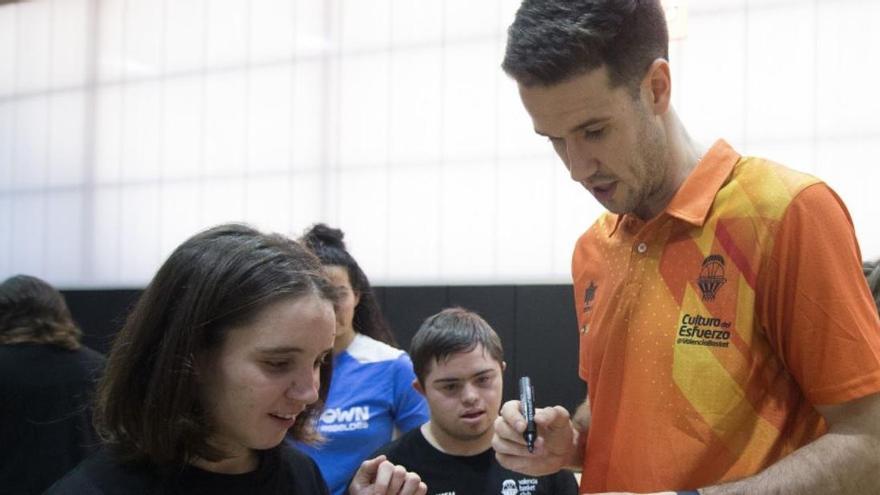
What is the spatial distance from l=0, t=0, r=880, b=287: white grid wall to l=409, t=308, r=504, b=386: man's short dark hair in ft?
8.04

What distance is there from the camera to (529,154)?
5676 millimetres

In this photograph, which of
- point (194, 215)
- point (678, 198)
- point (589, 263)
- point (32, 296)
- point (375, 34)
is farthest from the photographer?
point (194, 215)

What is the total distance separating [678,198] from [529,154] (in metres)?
4.17

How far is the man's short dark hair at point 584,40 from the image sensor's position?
4.79 ft

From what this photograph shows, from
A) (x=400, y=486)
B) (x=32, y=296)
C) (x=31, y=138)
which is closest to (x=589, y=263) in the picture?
(x=400, y=486)

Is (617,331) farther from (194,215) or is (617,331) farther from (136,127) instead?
(136,127)

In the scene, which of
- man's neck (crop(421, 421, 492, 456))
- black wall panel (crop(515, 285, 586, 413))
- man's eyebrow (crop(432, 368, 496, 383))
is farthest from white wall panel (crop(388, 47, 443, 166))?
man's neck (crop(421, 421, 492, 456))

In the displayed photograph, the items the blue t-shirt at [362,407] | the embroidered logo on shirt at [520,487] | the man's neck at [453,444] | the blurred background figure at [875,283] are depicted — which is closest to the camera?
the blurred background figure at [875,283]

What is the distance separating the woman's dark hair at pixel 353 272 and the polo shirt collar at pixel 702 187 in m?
1.75

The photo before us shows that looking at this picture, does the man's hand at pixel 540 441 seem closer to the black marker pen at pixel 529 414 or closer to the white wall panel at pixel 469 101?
the black marker pen at pixel 529 414

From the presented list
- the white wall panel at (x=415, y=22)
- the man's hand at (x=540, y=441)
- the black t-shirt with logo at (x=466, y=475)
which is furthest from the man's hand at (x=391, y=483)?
the white wall panel at (x=415, y=22)

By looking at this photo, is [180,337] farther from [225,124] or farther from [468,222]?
[225,124]

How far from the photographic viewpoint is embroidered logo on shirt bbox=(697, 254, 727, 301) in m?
1.47

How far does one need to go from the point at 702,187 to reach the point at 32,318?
3267mm
